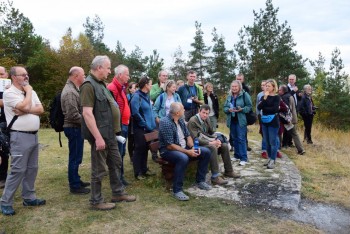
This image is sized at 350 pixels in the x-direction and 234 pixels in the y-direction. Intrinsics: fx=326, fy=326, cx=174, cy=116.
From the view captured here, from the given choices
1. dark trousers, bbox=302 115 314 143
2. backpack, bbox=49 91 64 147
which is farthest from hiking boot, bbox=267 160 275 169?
backpack, bbox=49 91 64 147

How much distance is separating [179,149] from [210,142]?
2.54ft

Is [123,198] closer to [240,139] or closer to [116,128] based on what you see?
[116,128]

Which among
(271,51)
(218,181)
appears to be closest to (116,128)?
(218,181)

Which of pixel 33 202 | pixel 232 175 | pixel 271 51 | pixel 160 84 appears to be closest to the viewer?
pixel 33 202

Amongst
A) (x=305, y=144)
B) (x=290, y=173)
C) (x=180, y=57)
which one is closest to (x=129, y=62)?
(x=180, y=57)

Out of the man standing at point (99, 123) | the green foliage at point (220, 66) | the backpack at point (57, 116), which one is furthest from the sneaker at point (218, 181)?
the green foliage at point (220, 66)

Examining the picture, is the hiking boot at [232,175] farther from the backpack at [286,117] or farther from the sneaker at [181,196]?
the backpack at [286,117]

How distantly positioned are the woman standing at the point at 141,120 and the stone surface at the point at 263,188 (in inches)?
40.7

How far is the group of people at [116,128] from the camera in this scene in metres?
4.01

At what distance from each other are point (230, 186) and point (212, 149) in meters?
0.67

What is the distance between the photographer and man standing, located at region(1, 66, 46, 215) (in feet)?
13.0

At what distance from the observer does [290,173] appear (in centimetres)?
616

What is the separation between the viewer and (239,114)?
677 cm

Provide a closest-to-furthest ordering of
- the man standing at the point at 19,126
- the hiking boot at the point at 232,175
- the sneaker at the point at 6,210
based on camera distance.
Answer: the man standing at the point at 19,126 → the sneaker at the point at 6,210 → the hiking boot at the point at 232,175
